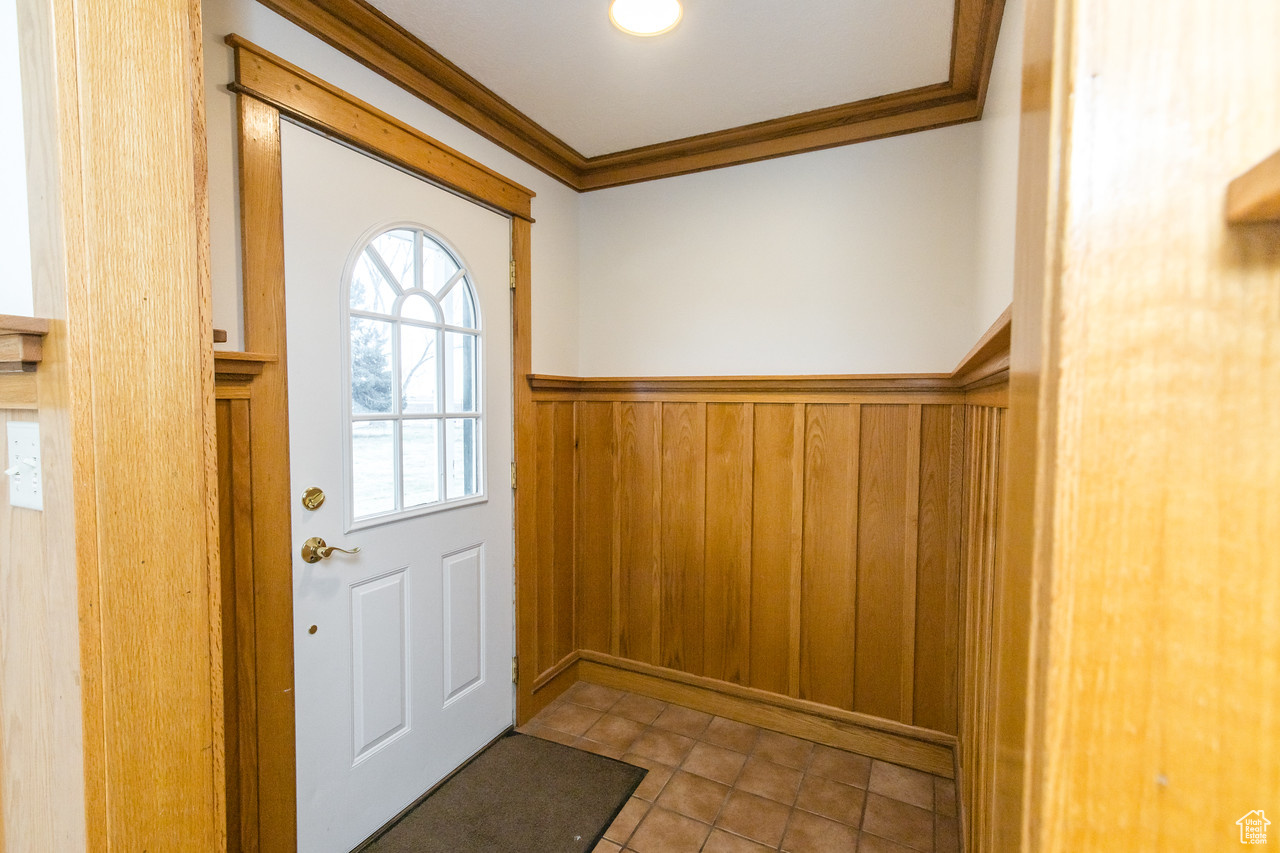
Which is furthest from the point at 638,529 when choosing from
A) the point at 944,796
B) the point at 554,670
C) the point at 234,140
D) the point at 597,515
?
the point at 234,140

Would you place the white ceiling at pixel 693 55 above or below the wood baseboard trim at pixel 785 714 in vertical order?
above

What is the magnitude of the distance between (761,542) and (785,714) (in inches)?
28.2

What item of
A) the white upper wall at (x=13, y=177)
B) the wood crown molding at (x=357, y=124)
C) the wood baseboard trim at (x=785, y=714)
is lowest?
the wood baseboard trim at (x=785, y=714)

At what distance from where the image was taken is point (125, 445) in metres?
0.89

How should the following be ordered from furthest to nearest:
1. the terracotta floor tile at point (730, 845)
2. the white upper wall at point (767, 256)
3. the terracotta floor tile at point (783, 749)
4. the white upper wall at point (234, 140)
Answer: the terracotta floor tile at point (783, 749), the white upper wall at point (767, 256), the terracotta floor tile at point (730, 845), the white upper wall at point (234, 140)

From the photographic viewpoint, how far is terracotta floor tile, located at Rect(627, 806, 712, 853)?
65.6 inches

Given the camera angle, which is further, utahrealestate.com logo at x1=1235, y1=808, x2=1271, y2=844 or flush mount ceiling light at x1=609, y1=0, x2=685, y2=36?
flush mount ceiling light at x1=609, y1=0, x2=685, y2=36

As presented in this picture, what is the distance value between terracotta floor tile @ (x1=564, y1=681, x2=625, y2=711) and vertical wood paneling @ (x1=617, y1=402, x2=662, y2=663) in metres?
0.18

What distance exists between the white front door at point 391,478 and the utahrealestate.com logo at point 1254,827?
1.74 meters

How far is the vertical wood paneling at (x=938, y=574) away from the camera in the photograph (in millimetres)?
1978

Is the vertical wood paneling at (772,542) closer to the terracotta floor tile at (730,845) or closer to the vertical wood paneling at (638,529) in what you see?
the vertical wood paneling at (638,529)

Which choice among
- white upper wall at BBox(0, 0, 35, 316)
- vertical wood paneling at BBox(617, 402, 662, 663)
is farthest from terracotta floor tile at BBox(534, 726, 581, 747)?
white upper wall at BBox(0, 0, 35, 316)

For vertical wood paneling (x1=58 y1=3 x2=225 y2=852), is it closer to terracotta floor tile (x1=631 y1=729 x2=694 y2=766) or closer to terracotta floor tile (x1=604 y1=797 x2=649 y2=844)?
terracotta floor tile (x1=604 y1=797 x2=649 y2=844)

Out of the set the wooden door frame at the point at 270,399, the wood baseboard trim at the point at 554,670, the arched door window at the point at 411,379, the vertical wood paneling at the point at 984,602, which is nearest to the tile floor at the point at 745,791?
the wood baseboard trim at the point at 554,670
